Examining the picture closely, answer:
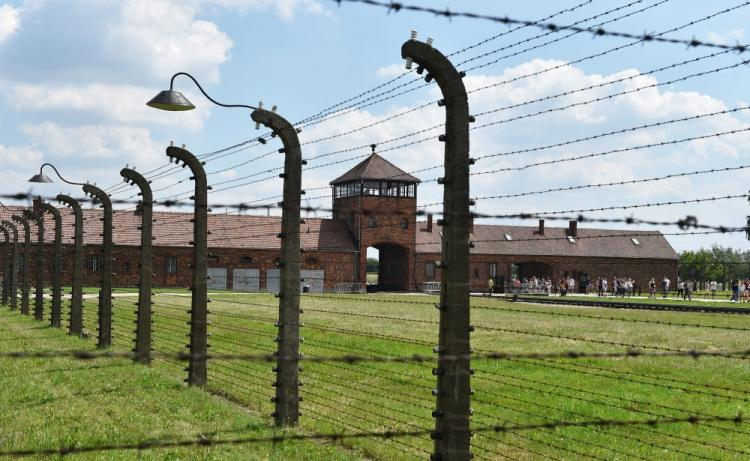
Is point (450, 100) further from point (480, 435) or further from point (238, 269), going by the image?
point (238, 269)

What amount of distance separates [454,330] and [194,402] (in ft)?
19.0

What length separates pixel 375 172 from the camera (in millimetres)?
63531

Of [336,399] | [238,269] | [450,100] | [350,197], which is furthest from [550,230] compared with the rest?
[450,100]

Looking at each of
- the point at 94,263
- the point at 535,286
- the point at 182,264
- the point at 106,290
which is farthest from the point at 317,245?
the point at 106,290

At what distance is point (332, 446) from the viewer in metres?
9.15

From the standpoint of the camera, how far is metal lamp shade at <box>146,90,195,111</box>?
11359 millimetres

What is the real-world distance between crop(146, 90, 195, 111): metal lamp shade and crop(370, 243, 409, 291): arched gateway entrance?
5353cm

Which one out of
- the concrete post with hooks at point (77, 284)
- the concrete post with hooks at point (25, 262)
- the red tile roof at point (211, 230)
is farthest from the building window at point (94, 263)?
the concrete post with hooks at point (77, 284)

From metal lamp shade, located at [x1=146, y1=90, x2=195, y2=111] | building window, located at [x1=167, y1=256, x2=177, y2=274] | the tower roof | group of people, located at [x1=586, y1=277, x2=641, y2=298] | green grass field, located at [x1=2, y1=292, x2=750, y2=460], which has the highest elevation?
the tower roof

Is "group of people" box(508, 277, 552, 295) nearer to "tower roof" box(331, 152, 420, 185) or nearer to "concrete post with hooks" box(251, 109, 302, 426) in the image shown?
"tower roof" box(331, 152, 420, 185)

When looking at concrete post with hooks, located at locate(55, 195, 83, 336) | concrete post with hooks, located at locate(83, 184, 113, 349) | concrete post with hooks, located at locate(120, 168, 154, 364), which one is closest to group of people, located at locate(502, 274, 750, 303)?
concrete post with hooks, located at locate(55, 195, 83, 336)

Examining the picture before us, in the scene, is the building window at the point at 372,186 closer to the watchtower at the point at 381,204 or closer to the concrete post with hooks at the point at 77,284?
the watchtower at the point at 381,204

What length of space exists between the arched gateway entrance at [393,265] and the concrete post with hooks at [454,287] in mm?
57974

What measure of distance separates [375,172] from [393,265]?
899 cm
